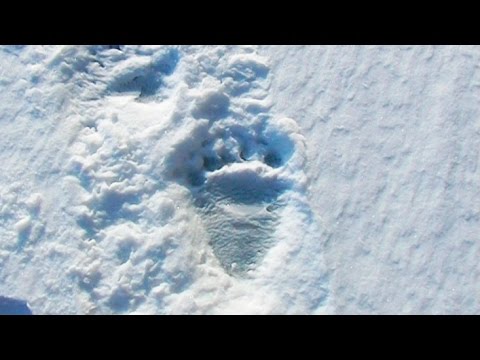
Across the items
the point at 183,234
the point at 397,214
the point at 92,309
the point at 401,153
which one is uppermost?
the point at 401,153

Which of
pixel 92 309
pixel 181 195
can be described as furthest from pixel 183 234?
pixel 92 309

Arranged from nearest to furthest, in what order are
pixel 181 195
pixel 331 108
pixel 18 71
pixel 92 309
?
pixel 92 309 → pixel 181 195 → pixel 331 108 → pixel 18 71

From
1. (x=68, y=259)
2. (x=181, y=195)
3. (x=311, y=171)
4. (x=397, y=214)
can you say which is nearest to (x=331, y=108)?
(x=311, y=171)

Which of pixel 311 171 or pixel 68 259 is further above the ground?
pixel 311 171

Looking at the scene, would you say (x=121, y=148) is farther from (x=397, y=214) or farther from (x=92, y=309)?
(x=397, y=214)

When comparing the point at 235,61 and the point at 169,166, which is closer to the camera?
the point at 169,166

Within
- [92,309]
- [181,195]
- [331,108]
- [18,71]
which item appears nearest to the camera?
[92,309]
